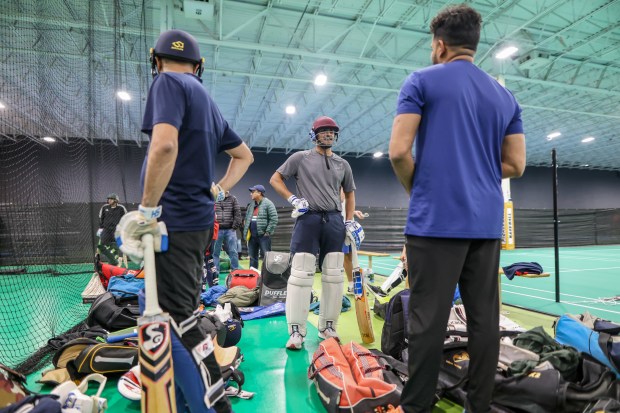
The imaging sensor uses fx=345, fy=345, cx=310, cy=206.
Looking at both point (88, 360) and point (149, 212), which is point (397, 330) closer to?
point (149, 212)

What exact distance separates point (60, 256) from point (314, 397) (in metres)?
8.56

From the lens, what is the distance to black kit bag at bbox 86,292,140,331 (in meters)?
3.25

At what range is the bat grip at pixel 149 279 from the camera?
1243 millimetres

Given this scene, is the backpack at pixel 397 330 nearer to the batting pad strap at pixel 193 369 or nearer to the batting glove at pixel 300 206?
the batting glove at pixel 300 206

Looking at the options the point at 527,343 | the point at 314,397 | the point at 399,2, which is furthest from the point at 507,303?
the point at 399,2

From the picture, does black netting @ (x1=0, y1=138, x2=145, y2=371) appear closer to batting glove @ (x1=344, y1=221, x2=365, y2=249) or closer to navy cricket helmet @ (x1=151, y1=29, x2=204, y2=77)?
navy cricket helmet @ (x1=151, y1=29, x2=204, y2=77)

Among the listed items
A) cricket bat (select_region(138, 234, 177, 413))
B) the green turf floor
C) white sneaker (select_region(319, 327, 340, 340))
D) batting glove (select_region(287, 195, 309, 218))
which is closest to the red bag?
the green turf floor

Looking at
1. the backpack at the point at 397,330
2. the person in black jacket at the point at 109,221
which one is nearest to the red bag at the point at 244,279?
the backpack at the point at 397,330

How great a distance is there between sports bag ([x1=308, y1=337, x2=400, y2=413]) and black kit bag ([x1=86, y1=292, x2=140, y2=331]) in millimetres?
1947

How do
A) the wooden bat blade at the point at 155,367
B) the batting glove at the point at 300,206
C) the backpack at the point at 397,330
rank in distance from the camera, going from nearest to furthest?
the wooden bat blade at the point at 155,367
the backpack at the point at 397,330
the batting glove at the point at 300,206

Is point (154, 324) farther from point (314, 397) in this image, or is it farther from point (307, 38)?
point (307, 38)

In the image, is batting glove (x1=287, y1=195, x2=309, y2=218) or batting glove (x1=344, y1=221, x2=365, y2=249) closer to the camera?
batting glove (x1=287, y1=195, x2=309, y2=218)

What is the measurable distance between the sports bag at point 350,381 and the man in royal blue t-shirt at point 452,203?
533 mm

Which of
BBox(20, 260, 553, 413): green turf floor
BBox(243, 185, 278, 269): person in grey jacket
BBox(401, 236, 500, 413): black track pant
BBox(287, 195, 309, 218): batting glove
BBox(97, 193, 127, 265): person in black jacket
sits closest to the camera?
BBox(401, 236, 500, 413): black track pant
